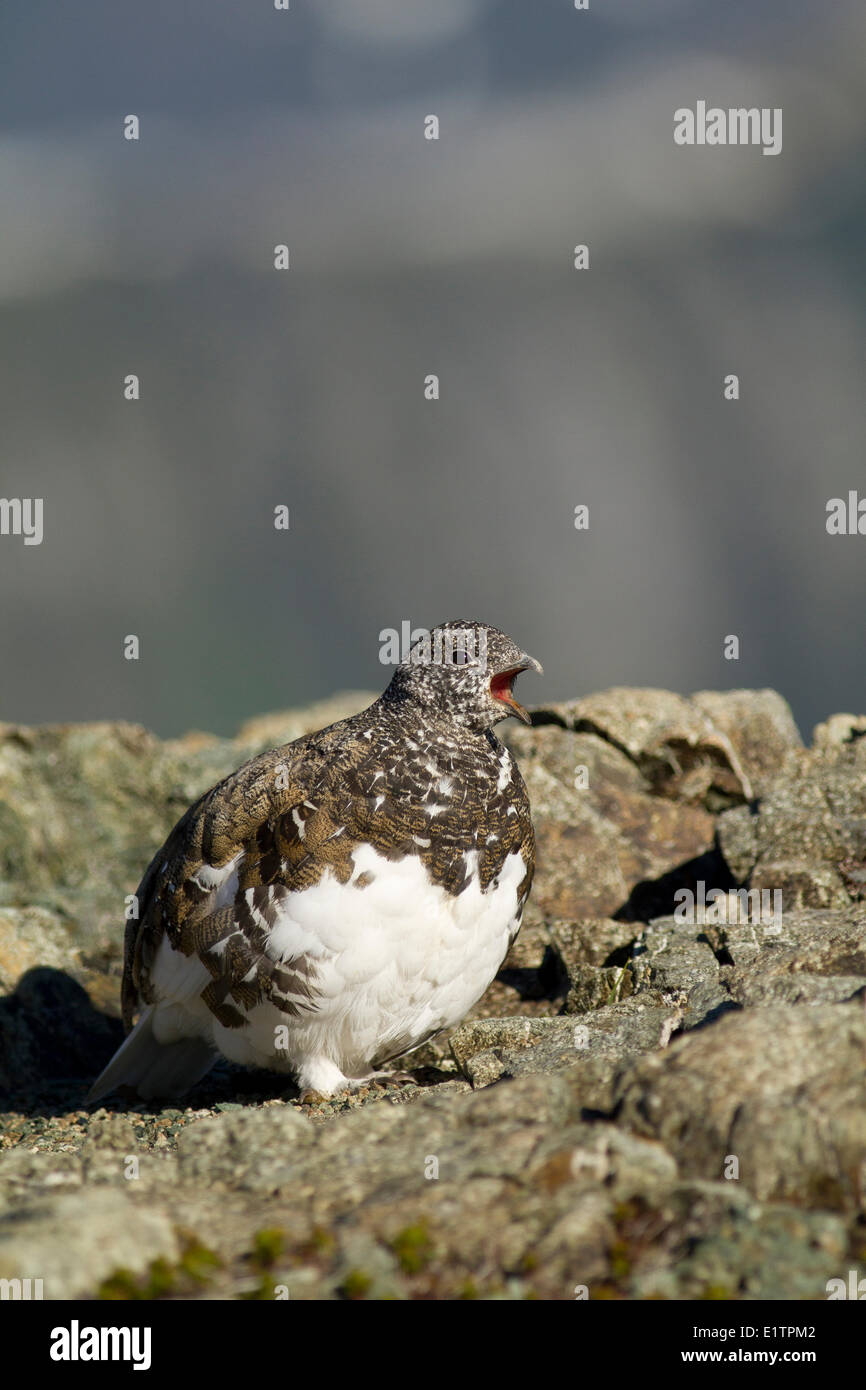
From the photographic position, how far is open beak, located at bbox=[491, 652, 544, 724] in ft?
22.4

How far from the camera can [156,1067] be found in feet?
25.0

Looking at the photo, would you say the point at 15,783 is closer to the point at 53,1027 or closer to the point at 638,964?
the point at 53,1027

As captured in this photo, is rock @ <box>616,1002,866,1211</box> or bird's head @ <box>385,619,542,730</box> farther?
bird's head @ <box>385,619,542,730</box>

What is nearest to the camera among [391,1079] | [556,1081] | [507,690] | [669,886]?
[556,1081]

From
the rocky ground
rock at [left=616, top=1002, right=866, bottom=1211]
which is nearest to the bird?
the rocky ground

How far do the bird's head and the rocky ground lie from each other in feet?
5.51

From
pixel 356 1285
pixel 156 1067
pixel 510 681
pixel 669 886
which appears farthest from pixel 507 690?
pixel 356 1285

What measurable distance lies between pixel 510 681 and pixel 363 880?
1469 millimetres

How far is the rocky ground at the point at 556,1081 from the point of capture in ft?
12.6

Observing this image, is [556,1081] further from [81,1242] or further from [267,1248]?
[81,1242]

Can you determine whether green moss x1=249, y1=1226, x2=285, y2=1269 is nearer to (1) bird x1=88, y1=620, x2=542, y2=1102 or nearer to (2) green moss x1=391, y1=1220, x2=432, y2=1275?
(2) green moss x1=391, y1=1220, x2=432, y2=1275

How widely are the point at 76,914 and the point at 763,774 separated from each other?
18.5 ft

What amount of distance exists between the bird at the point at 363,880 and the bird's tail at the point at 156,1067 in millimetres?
464
